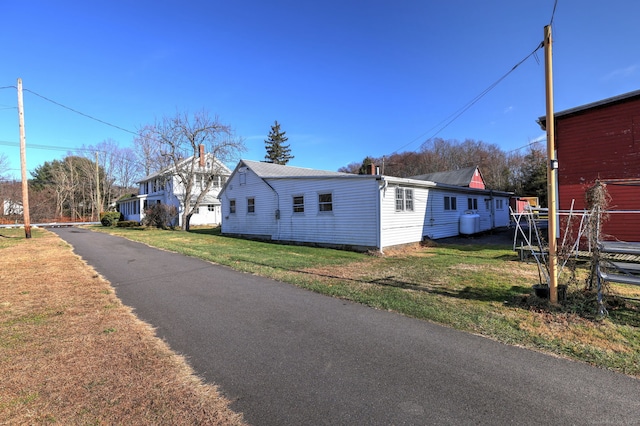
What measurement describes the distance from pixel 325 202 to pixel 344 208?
115cm

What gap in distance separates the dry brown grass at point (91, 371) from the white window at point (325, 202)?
31.7 feet

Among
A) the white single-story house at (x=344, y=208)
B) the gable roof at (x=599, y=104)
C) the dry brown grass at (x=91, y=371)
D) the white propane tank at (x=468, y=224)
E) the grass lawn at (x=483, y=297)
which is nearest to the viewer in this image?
the dry brown grass at (x=91, y=371)

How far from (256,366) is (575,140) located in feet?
44.3

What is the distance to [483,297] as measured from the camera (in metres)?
5.89

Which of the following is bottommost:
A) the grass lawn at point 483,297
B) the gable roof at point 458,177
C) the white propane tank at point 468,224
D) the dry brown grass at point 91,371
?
the grass lawn at point 483,297

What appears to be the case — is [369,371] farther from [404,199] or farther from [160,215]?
[160,215]

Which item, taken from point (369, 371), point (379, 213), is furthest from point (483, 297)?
point (379, 213)

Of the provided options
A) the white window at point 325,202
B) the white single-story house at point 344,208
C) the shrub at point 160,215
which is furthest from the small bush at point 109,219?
the white window at point 325,202

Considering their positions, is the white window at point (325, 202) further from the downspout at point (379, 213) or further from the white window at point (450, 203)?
the white window at point (450, 203)

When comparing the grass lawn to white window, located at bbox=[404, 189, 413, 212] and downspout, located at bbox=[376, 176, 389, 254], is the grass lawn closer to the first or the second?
downspout, located at bbox=[376, 176, 389, 254]

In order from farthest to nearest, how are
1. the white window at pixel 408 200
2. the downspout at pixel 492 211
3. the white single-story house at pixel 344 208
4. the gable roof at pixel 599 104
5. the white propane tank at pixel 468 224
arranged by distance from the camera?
the downspout at pixel 492 211, the white propane tank at pixel 468 224, the white window at pixel 408 200, the white single-story house at pixel 344 208, the gable roof at pixel 599 104

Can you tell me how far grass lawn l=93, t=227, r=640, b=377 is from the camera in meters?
3.92

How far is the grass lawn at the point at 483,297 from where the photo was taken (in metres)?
3.92

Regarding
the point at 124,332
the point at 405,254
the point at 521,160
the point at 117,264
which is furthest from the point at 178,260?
the point at 521,160
